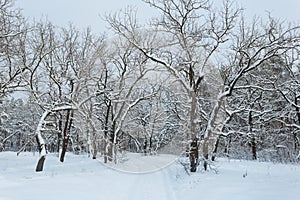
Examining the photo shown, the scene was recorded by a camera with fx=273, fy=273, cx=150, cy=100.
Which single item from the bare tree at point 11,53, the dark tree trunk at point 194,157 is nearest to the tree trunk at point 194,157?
the dark tree trunk at point 194,157

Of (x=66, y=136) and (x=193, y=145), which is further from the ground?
(x=66, y=136)

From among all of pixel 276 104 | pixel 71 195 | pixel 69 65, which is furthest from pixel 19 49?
pixel 276 104

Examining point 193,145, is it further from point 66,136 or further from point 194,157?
point 66,136

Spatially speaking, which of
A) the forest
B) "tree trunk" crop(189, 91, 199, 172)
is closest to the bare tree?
the forest

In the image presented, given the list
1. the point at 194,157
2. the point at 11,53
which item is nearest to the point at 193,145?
the point at 194,157

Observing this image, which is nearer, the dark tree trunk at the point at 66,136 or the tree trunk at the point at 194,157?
the tree trunk at the point at 194,157

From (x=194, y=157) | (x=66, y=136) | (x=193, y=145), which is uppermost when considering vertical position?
(x=66, y=136)

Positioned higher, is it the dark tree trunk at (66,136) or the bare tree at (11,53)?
the bare tree at (11,53)

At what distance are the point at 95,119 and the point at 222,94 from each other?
41.9 feet

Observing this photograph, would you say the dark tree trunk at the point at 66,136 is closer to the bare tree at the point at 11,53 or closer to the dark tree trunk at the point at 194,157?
the bare tree at the point at 11,53

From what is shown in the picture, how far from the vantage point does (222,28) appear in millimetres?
13266

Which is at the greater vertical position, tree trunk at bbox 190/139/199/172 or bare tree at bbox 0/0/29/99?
bare tree at bbox 0/0/29/99

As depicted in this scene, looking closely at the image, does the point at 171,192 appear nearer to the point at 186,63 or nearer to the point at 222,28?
the point at 186,63

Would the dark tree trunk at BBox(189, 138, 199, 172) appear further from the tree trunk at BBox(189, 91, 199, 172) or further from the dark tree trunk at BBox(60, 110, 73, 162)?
the dark tree trunk at BBox(60, 110, 73, 162)
